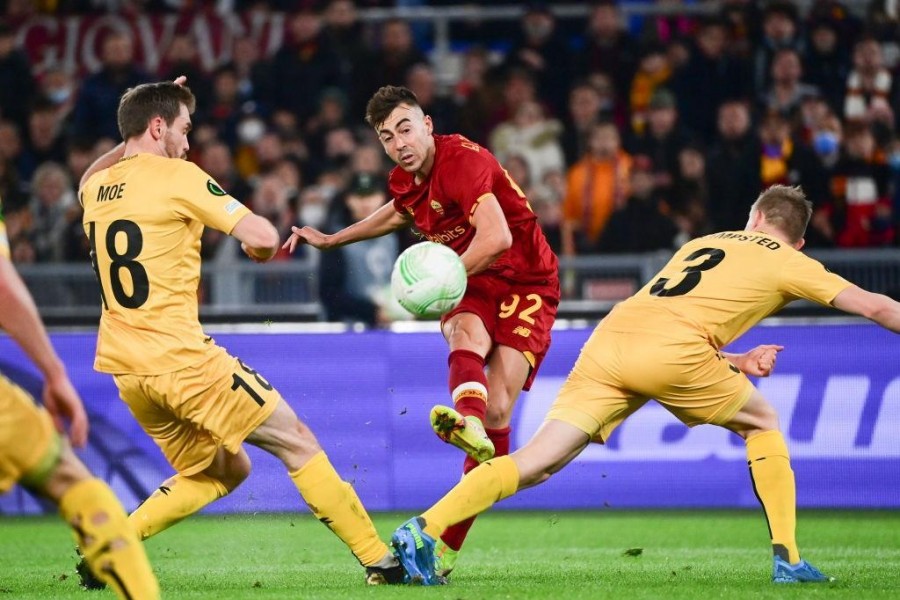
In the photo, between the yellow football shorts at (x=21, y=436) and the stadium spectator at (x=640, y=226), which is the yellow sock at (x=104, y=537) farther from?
the stadium spectator at (x=640, y=226)

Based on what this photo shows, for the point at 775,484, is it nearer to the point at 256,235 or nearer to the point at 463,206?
the point at 463,206

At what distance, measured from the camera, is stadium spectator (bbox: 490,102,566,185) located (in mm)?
13586

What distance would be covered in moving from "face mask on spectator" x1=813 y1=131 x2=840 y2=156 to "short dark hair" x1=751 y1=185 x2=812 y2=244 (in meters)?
6.51

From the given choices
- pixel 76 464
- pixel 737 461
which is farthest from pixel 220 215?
pixel 737 461

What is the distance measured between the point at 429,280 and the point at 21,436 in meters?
2.43

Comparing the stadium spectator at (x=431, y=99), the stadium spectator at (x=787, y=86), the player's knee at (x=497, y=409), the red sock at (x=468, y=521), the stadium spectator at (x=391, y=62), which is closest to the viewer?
the red sock at (x=468, y=521)

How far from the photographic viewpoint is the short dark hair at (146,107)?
648 centimetres

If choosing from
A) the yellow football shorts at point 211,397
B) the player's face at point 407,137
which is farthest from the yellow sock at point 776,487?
the yellow football shorts at point 211,397

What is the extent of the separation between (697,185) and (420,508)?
13.5 ft

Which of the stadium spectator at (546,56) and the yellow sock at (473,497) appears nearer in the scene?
the yellow sock at (473,497)

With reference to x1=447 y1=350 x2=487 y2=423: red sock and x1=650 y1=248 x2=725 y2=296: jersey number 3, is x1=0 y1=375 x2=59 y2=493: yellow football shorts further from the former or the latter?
x1=650 y1=248 x2=725 y2=296: jersey number 3

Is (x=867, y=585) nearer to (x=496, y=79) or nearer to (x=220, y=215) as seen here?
(x=220, y=215)

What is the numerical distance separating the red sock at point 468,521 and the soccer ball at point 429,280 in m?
0.93

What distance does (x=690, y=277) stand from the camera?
22.2ft
